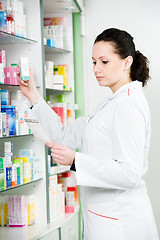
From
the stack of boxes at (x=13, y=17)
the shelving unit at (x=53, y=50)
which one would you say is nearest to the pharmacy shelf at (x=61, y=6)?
the shelving unit at (x=53, y=50)

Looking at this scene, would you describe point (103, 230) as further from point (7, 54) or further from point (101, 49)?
point (7, 54)

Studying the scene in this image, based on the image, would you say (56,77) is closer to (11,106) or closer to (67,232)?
(11,106)

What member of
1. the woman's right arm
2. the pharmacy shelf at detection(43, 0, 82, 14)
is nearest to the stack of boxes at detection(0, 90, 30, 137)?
the woman's right arm

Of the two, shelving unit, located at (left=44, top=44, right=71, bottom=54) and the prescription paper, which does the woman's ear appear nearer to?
the prescription paper

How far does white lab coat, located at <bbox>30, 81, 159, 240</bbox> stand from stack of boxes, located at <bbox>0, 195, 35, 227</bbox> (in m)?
0.98

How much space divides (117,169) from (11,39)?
155cm

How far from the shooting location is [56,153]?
1.82m

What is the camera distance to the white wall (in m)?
3.86

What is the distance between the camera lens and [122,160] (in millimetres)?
1761

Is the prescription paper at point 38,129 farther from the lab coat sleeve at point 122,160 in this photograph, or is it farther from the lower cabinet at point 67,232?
the lower cabinet at point 67,232

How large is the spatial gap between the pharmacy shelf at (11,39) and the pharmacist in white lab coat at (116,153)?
0.91m

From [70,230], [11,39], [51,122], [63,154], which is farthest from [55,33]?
[63,154]

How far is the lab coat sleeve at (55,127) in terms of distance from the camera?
2.27 meters

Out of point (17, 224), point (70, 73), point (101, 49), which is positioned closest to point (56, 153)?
point (101, 49)
